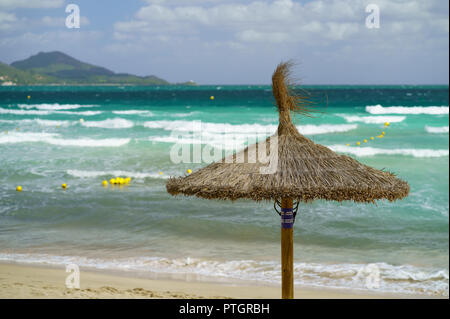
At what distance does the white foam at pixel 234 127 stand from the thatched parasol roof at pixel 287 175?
58.0ft

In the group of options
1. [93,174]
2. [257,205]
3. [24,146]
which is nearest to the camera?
[257,205]

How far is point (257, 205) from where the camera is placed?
361 inches

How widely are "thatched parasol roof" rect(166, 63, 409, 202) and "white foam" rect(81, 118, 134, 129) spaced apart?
65.5 ft

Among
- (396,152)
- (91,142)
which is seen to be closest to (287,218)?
(396,152)

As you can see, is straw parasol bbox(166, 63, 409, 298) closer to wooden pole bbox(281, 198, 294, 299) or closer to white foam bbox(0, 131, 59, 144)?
wooden pole bbox(281, 198, 294, 299)

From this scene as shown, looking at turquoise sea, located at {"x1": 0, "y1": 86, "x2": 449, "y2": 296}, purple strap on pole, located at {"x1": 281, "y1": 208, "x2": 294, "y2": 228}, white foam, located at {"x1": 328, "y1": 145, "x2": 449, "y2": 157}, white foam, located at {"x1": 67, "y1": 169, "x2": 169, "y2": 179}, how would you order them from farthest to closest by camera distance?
white foam, located at {"x1": 328, "y1": 145, "x2": 449, "y2": 157} → white foam, located at {"x1": 67, "y1": 169, "x2": 169, "y2": 179} → turquoise sea, located at {"x1": 0, "y1": 86, "x2": 449, "y2": 296} → purple strap on pole, located at {"x1": 281, "y1": 208, "x2": 294, "y2": 228}

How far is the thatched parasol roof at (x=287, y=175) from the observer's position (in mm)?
3246

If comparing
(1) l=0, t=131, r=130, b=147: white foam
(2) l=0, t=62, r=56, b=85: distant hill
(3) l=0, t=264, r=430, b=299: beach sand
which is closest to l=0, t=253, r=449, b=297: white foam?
(3) l=0, t=264, r=430, b=299: beach sand

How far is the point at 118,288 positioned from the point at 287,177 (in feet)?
9.81

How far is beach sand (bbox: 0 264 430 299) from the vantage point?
5125 mm

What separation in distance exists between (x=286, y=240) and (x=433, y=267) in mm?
3858
